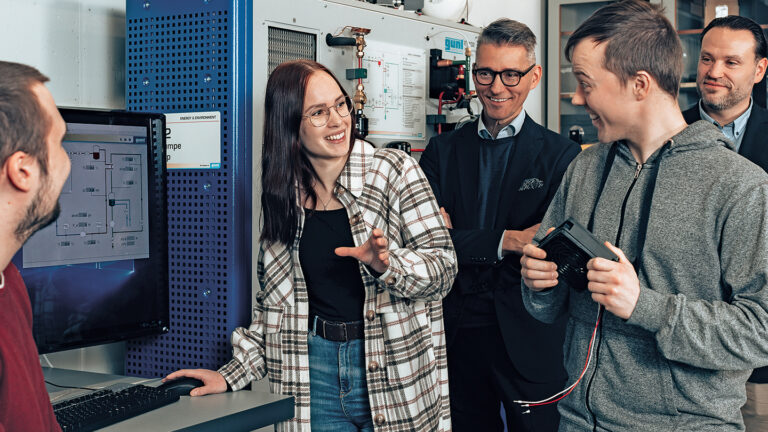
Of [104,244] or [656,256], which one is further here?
[104,244]

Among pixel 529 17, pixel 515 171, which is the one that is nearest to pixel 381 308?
pixel 515 171

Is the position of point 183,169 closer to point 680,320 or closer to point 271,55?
point 271,55

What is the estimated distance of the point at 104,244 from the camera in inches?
68.0

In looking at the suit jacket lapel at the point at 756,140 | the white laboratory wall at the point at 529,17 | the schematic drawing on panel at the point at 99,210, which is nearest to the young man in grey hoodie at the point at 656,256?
the schematic drawing on panel at the point at 99,210

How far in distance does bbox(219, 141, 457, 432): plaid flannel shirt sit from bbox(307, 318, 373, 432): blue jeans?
0.10 ft

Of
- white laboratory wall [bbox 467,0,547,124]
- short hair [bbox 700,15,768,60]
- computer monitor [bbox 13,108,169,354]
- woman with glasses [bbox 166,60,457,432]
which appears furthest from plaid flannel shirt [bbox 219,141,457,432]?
white laboratory wall [bbox 467,0,547,124]

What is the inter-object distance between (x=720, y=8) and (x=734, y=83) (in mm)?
2082

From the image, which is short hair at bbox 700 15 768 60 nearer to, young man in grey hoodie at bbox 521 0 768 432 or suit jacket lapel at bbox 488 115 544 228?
suit jacket lapel at bbox 488 115 544 228

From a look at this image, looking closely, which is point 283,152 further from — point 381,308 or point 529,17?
point 529,17

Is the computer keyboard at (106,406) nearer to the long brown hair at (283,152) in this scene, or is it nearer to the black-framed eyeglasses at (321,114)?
the long brown hair at (283,152)

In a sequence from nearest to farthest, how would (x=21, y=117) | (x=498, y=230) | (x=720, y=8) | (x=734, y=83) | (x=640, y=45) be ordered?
1. (x=21, y=117)
2. (x=640, y=45)
3. (x=498, y=230)
4. (x=734, y=83)
5. (x=720, y=8)

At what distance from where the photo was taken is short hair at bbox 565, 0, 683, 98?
1370 millimetres

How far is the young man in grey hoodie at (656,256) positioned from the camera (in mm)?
1242

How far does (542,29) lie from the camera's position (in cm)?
471
